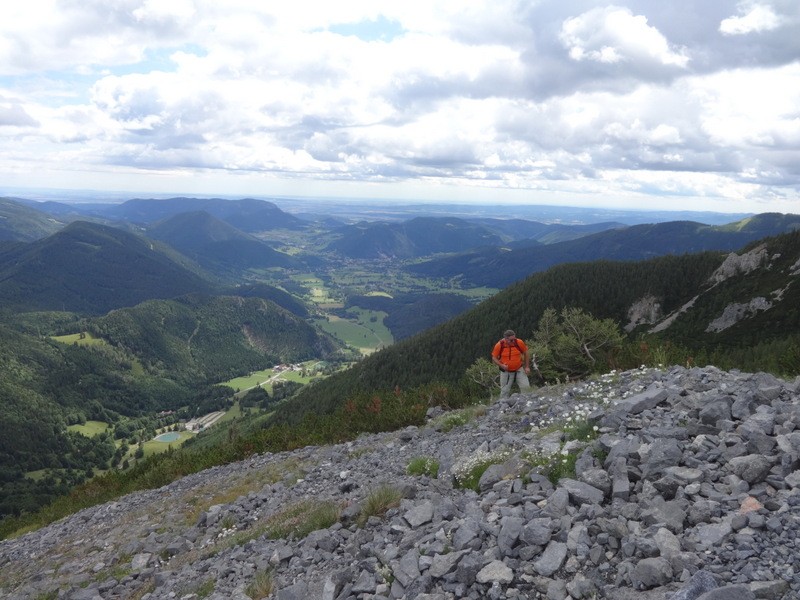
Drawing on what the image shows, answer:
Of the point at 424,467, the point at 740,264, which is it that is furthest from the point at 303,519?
the point at 740,264

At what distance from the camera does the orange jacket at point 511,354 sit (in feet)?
74.7

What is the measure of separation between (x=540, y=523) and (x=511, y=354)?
51.0 feet

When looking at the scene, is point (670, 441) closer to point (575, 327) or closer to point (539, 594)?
point (539, 594)

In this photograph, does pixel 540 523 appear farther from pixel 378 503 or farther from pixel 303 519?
pixel 303 519

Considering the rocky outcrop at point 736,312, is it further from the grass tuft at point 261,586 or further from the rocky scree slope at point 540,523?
the grass tuft at point 261,586

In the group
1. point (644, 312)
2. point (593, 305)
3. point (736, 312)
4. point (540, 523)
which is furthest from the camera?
point (593, 305)

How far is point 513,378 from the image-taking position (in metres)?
23.5

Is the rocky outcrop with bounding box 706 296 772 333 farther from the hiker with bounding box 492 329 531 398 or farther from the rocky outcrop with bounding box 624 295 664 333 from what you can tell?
the hiker with bounding box 492 329 531 398

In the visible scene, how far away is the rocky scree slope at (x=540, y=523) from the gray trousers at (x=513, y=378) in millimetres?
3824

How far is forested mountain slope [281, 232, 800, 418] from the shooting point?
135 meters

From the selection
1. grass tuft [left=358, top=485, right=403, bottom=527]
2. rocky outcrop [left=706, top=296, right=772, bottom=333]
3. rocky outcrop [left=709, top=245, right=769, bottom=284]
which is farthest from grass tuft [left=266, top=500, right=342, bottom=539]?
rocky outcrop [left=709, top=245, right=769, bottom=284]

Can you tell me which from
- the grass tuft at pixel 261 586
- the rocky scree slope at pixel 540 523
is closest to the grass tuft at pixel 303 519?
the rocky scree slope at pixel 540 523

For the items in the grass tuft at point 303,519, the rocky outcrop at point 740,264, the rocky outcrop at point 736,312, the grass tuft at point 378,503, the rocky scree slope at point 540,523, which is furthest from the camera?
the rocky outcrop at point 740,264

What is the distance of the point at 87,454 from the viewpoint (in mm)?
194250
